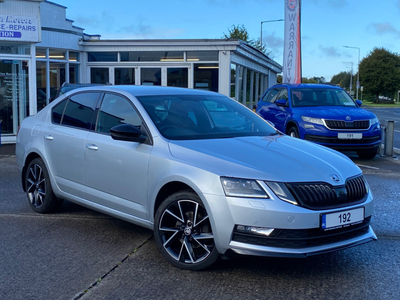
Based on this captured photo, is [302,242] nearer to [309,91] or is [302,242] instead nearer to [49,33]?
[309,91]

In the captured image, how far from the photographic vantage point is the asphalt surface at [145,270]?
3816 millimetres

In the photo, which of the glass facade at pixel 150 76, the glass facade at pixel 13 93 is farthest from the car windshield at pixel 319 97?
the glass facade at pixel 150 76

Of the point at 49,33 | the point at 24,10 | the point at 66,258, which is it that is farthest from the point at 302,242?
the point at 49,33

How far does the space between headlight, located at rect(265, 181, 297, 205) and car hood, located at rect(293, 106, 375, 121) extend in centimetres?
777

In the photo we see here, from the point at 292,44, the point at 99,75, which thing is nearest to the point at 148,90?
the point at 99,75

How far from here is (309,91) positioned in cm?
1280

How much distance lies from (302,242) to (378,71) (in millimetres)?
92945

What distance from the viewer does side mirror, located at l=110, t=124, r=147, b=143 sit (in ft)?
15.0

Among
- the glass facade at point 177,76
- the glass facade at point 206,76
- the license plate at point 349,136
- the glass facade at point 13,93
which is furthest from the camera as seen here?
the glass facade at point 177,76

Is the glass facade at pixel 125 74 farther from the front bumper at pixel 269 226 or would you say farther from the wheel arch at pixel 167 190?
the front bumper at pixel 269 226

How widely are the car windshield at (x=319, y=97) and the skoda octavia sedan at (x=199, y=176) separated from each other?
6.99m

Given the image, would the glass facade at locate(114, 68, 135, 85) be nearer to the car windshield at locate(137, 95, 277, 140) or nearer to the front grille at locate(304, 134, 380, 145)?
the front grille at locate(304, 134, 380, 145)

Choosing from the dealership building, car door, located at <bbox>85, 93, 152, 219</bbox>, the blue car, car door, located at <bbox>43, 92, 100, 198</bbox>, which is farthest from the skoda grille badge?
the dealership building

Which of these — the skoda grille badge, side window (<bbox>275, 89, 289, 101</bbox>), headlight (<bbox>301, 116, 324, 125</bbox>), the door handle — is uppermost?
side window (<bbox>275, 89, 289, 101</bbox>)
